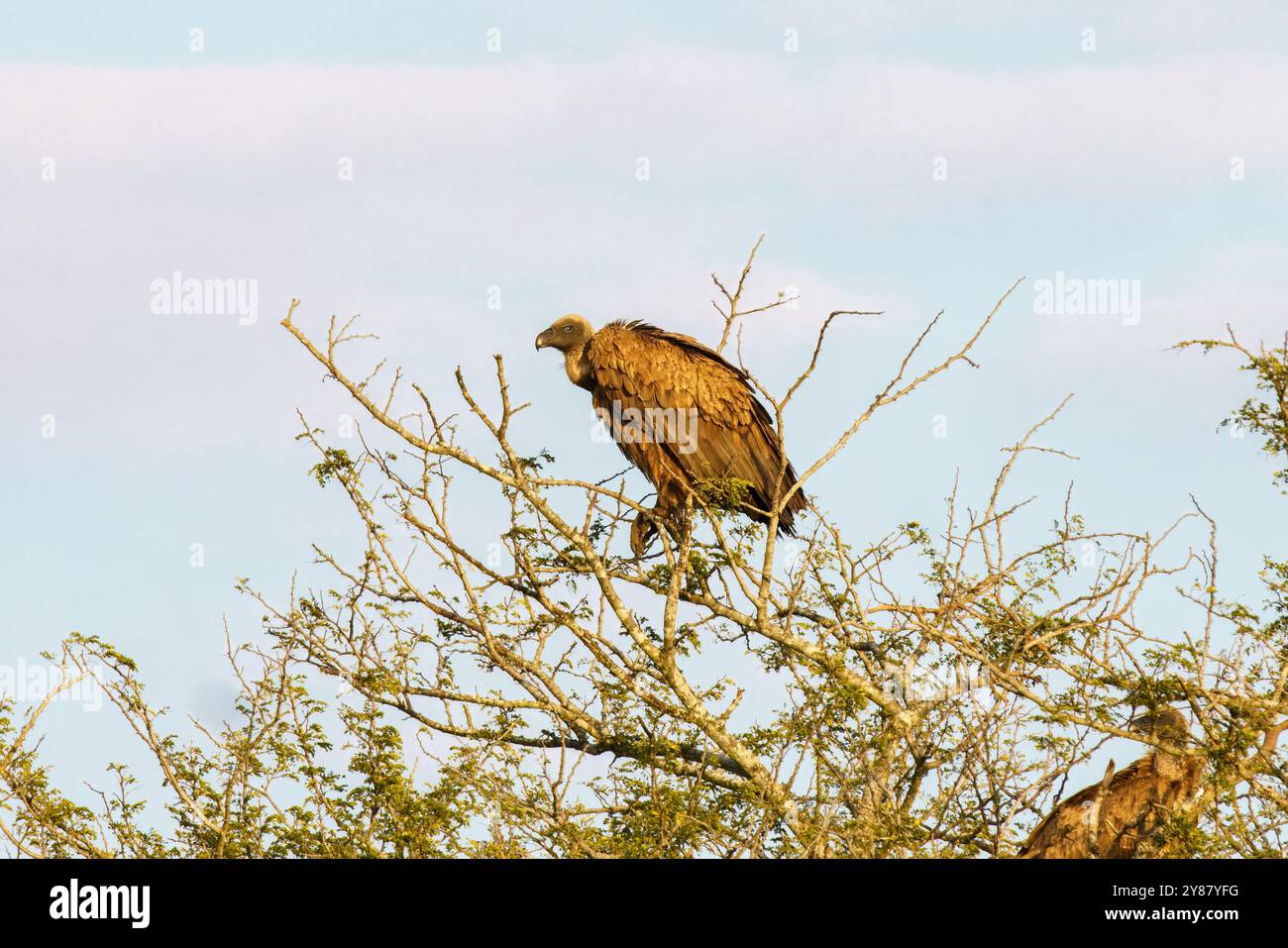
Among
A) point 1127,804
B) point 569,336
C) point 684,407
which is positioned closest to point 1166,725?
point 1127,804

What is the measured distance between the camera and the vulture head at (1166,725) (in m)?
6.84

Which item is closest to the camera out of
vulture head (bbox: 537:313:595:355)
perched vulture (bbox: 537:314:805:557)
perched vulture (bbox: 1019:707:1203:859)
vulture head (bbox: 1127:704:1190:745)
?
perched vulture (bbox: 1019:707:1203:859)

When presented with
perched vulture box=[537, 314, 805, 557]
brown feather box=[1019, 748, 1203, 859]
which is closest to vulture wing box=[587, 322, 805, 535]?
perched vulture box=[537, 314, 805, 557]

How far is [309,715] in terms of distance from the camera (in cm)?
751

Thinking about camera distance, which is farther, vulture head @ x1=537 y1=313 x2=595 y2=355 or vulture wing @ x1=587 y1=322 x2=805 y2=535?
vulture head @ x1=537 y1=313 x2=595 y2=355

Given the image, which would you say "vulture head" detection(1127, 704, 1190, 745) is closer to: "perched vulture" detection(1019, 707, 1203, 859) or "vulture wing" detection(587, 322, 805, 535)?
"perched vulture" detection(1019, 707, 1203, 859)

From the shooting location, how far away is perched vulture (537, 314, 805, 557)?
34.9 ft

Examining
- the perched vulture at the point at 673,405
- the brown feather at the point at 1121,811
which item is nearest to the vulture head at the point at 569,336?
the perched vulture at the point at 673,405

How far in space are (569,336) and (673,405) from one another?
43.5 inches

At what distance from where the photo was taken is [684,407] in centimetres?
1097

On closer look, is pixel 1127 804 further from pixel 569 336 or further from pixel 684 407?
pixel 569 336

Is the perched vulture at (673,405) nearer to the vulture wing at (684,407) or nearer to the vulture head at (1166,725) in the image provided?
the vulture wing at (684,407)

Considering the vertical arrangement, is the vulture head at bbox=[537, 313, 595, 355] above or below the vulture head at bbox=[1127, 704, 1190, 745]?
above
